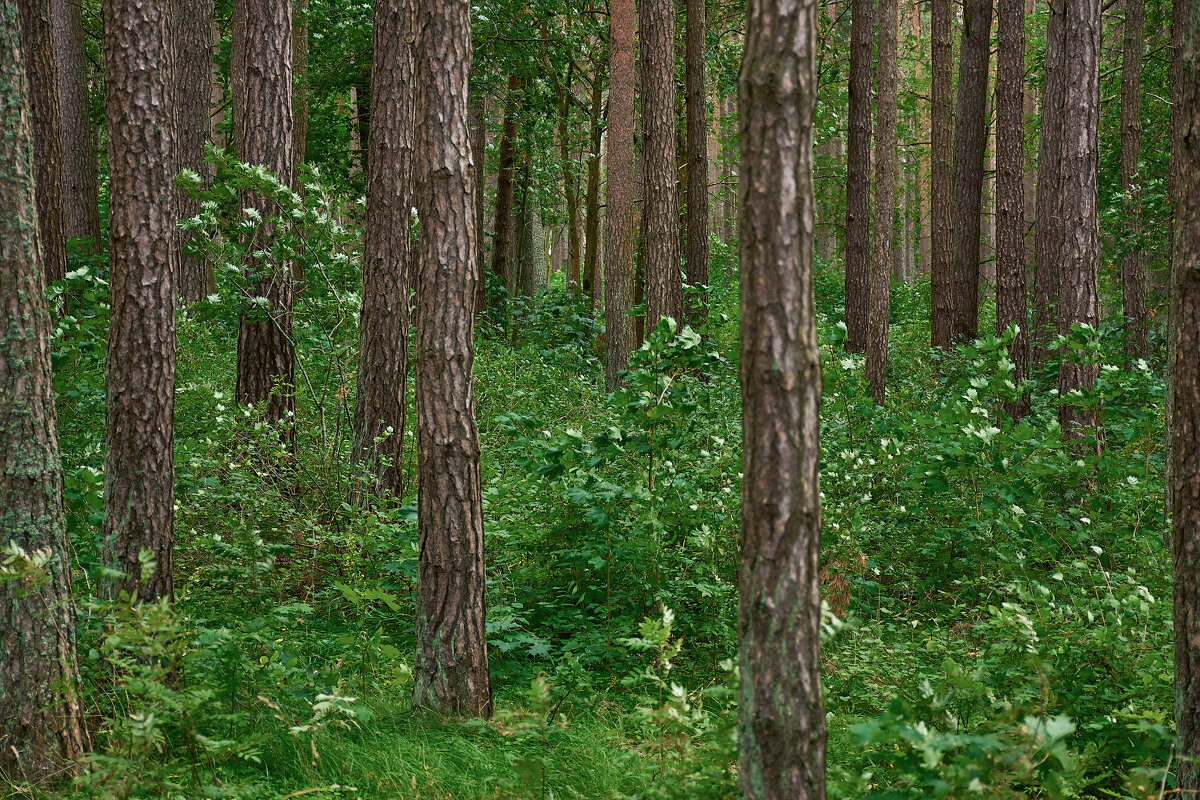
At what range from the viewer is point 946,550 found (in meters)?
6.22

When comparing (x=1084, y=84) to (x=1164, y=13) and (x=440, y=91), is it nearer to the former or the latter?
(x=440, y=91)

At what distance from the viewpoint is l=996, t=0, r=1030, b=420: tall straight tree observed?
430 inches

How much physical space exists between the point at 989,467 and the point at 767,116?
442 centimetres

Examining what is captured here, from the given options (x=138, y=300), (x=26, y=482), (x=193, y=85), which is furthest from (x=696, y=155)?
(x=26, y=482)

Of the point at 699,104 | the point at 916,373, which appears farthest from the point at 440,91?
the point at 916,373

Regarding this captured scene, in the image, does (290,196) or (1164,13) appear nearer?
(290,196)

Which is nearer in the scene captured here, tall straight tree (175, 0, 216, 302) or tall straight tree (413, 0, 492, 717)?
tall straight tree (413, 0, 492, 717)

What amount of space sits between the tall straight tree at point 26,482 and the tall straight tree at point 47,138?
5495mm

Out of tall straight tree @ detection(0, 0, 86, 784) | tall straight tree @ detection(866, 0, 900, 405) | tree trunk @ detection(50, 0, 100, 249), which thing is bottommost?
tall straight tree @ detection(0, 0, 86, 784)

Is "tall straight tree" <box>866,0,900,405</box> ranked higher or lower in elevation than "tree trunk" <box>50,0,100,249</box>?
lower

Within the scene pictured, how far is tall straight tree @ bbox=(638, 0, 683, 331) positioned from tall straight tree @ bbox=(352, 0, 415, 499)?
3.78 m

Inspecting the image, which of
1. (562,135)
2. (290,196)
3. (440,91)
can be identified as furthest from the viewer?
(562,135)

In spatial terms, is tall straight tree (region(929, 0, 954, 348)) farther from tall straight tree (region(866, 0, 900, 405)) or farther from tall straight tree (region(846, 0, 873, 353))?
tall straight tree (region(866, 0, 900, 405))

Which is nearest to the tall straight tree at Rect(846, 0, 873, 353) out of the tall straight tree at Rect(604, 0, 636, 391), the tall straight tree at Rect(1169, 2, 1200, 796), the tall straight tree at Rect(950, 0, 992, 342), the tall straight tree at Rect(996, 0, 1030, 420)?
the tall straight tree at Rect(950, 0, 992, 342)
